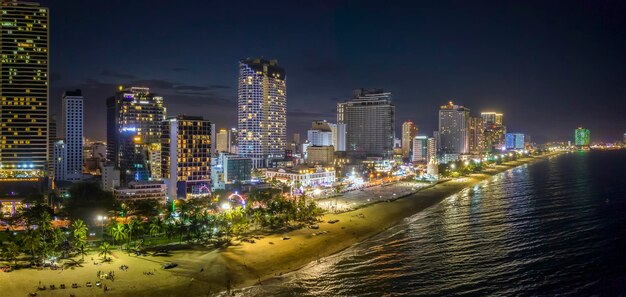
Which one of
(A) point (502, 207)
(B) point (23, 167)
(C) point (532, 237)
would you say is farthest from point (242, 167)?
(C) point (532, 237)

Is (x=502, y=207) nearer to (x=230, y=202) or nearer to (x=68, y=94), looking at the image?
(x=230, y=202)

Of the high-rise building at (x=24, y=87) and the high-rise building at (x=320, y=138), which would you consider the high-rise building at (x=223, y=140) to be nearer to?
the high-rise building at (x=320, y=138)

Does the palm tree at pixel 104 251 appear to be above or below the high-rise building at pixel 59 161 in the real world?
below

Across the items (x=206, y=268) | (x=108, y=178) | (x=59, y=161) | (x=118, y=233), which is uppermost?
(x=59, y=161)

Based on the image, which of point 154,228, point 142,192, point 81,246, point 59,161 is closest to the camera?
point 81,246

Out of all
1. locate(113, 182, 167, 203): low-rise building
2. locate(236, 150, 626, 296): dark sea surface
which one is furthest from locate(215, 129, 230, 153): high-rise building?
locate(236, 150, 626, 296): dark sea surface

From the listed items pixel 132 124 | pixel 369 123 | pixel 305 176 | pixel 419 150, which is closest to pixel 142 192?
pixel 305 176

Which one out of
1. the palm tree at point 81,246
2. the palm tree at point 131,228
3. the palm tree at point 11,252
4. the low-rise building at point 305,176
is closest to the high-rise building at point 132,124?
the low-rise building at point 305,176

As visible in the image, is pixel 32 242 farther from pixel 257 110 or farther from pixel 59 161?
pixel 257 110
